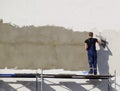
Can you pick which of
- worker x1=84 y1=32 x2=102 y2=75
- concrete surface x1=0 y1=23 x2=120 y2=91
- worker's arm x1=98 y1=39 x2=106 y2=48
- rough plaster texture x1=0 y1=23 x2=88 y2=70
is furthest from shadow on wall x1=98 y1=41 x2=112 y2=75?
rough plaster texture x1=0 y1=23 x2=88 y2=70

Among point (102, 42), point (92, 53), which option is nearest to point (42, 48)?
point (92, 53)

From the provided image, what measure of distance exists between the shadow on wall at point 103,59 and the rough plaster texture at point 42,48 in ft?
1.49

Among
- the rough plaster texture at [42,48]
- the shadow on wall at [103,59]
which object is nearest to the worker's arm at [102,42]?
the shadow on wall at [103,59]

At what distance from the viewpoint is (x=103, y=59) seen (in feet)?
63.8

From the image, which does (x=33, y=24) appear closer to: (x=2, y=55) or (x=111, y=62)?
(x=2, y=55)

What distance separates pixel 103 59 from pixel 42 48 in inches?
78.8

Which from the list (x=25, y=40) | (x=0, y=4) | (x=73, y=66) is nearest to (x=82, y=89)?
(x=73, y=66)

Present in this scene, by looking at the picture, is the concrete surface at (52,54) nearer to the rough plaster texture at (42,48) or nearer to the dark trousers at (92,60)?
the rough plaster texture at (42,48)

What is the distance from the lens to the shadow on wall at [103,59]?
19406 millimetres

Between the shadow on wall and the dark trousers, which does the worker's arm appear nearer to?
the shadow on wall

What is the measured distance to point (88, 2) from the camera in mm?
19531

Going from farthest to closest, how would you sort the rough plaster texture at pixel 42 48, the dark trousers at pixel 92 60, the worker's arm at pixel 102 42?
the rough plaster texture at pixel 42 48 < the worker's arm at pixel 102 42 < the dark trousers at pixel 92 60

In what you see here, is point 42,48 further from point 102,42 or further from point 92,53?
point 102,42

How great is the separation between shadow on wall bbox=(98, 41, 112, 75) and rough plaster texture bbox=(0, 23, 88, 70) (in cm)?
45
